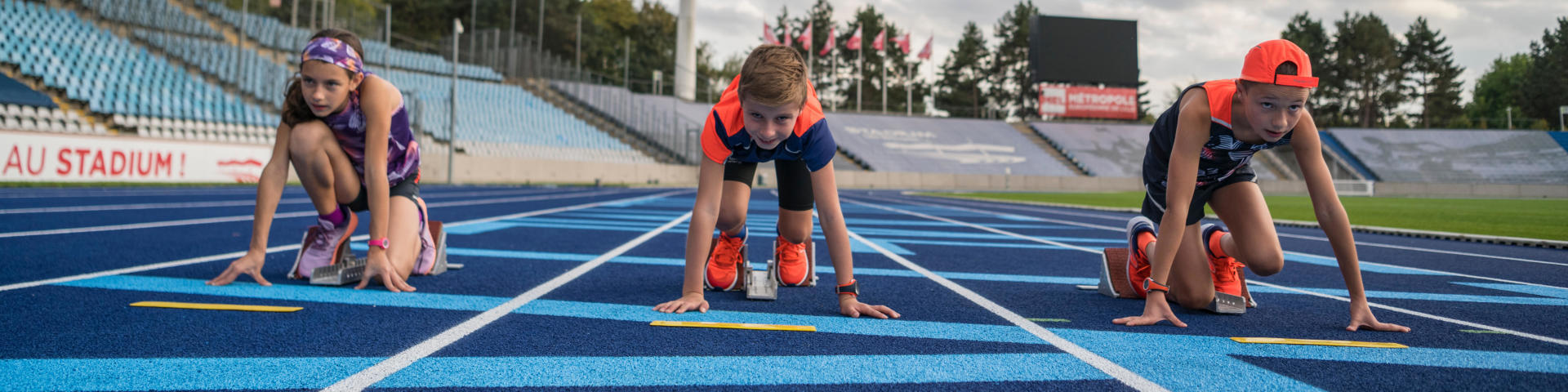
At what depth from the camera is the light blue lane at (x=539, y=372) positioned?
197cm

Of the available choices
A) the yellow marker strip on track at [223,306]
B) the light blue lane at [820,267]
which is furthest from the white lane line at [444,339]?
the yellow marker strip on track at [223,306]

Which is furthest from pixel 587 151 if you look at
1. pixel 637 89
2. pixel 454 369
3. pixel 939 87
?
pixel 939 87

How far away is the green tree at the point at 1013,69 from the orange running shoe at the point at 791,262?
69.5m

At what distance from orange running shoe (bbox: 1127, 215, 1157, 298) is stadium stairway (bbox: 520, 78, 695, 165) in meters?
33.4

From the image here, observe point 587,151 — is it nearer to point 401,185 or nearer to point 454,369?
point 401,185

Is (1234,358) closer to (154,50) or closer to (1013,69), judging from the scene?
(154,50)

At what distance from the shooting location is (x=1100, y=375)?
7.16ft

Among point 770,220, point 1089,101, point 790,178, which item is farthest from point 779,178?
point 1089,101

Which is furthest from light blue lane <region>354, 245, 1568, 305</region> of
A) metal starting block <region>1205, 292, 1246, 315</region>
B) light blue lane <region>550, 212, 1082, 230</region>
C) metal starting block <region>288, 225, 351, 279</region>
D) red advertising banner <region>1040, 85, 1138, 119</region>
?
red advertising banner <region>1040, 85, 1138, 119</region>

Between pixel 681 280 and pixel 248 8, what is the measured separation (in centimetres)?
3815

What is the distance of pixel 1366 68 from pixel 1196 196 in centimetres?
7456

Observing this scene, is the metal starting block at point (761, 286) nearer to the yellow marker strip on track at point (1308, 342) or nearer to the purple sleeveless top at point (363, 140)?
the purple sleeveless top at point (363, 140)

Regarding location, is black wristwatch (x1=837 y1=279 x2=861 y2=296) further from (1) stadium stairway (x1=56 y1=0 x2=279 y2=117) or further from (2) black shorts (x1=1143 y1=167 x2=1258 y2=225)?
(1) stadium stairway (x1=56 y1=0 x2=279 y2=117)

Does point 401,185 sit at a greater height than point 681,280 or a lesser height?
greater
